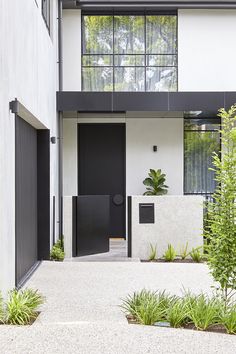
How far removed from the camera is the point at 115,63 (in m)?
17.0

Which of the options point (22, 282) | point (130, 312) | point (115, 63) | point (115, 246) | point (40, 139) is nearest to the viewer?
point (130, 312)

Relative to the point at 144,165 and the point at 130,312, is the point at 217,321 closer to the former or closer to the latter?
the point at 130,312

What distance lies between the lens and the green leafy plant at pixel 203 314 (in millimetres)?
6117

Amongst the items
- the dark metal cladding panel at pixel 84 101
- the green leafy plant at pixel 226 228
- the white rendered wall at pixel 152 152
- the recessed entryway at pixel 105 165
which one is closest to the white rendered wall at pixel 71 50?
the recessed entryway at pixel 105 165

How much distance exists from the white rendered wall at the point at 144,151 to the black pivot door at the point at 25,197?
491 centimetres

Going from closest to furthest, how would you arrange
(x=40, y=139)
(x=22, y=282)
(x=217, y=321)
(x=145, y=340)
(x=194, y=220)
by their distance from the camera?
(x=145, y=340) → (x=217, y=321) → (x=22, y=282) → (x=40, y=139) → (x=194, y=220)

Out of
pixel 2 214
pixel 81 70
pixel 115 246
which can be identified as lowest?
pixel 115 246

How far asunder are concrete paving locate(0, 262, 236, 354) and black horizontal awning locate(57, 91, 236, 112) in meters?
4.87

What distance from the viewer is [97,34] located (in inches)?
673

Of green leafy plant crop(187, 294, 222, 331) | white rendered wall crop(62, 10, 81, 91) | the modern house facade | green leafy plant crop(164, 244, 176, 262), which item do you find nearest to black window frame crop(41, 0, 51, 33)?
the modern house facade

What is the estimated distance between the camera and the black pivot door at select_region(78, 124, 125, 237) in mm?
17516

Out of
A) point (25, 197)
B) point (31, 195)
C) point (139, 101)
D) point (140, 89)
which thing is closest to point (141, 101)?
point (139, 101)

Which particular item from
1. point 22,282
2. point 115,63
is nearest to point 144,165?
point 115,63

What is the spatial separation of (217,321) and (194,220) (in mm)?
7437
